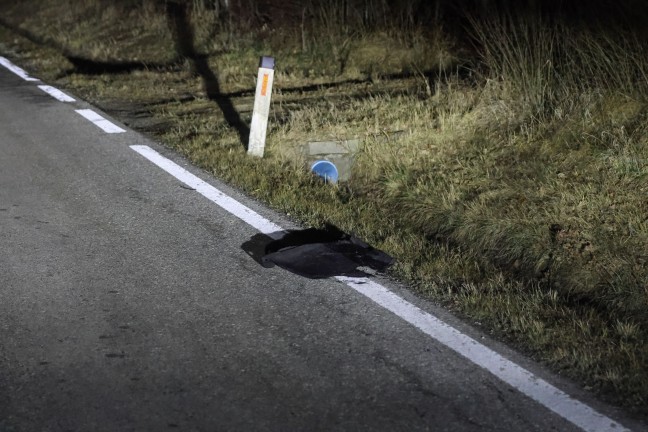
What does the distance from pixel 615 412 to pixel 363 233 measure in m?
2.45

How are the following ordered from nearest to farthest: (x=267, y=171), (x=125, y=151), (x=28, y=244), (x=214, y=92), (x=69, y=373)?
(x=69, y=373), (x=28, y=244), (x=267, y=171), (x=125, y=151), (x=214, y=92)

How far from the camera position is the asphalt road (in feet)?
11.9

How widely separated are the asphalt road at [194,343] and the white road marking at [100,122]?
251 cm

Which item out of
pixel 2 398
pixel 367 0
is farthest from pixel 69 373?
pixel 367 0

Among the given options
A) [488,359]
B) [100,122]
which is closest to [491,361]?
[488,359]

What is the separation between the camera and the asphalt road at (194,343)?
143 inches

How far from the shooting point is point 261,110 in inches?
→ 296

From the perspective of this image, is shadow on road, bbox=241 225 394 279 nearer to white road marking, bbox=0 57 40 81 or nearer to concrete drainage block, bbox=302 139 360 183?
concrete drainage block, bbox=302 139 360 183

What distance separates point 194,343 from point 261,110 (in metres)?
3.58

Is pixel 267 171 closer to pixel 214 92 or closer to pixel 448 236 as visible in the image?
pixel 448 236

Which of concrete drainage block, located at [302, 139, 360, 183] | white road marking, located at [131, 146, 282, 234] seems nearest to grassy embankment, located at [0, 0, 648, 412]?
concrete drainage block, located at [302, 139, 360, 183]

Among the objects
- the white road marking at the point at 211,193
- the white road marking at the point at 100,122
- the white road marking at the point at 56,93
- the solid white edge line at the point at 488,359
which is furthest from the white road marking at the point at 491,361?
the white road marking at the point at 56,93

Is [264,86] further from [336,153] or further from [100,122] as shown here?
[100,122]

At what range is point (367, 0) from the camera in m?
12.4
